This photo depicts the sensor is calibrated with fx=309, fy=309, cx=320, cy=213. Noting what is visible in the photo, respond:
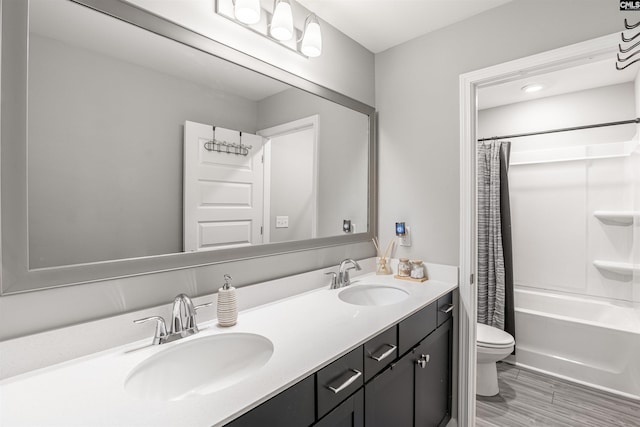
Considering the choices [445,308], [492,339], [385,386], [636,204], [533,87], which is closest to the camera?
[385,386]

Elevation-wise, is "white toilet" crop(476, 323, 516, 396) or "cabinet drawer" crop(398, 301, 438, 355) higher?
"cabinet drawer" crop(398, 301, 438, 355)

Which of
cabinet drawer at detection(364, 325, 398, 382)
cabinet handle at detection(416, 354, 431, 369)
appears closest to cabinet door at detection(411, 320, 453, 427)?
cabinet handle at detection(416, 354, 431, 369)

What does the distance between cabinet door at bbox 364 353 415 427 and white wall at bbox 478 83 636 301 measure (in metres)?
2.32

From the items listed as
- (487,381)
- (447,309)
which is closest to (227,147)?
(447,309)

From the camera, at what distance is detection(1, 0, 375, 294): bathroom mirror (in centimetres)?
89

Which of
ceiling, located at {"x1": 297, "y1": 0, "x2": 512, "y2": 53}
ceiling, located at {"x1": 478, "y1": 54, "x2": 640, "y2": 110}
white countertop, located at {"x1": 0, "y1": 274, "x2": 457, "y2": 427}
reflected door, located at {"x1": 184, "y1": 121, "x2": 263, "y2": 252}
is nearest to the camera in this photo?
white countertop, located at {"x1": 0, "y1": 274, "x2": 457, "y2": 427}

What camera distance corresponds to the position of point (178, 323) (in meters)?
1.08

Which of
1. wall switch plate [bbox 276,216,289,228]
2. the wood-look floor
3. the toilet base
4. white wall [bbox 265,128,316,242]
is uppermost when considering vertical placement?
white wall [bbox 265,128,316,242]

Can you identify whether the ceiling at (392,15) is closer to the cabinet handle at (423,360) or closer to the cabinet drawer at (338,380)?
the cabinet drawer at (338,380)

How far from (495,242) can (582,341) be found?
0.94m

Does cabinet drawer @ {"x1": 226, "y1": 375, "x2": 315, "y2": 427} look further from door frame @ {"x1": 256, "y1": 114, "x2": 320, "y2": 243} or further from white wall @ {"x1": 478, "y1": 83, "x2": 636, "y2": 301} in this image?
white wall @ {"x1": 478, "y1": 83, "x2": 636, "y2": 301}

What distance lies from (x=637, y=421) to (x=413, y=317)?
1.82 meters

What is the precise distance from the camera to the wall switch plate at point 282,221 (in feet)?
5.24

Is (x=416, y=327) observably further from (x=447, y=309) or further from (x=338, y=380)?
(x=338, y=380)
